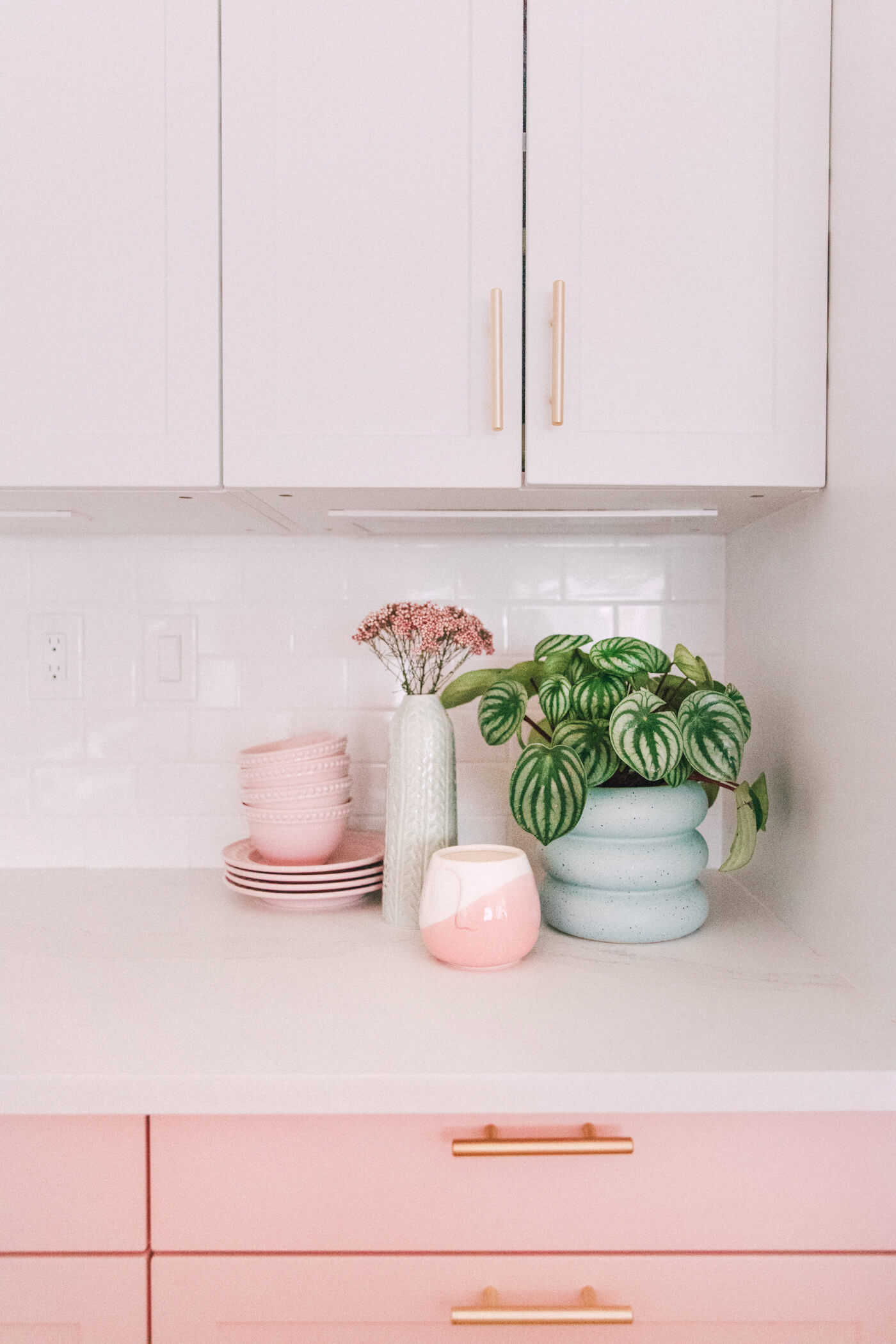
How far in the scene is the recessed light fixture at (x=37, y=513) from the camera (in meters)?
1.27

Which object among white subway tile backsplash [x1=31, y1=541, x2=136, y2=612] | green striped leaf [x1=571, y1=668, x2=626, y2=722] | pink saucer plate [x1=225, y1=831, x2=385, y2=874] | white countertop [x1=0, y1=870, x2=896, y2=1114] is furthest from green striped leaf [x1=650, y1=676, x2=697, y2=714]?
white subway tile backsplash [x1=31, y1=541, x2=136, y2=612]

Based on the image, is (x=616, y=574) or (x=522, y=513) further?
(x=616, y=574)

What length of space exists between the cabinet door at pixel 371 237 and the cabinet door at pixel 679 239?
0.05 metres

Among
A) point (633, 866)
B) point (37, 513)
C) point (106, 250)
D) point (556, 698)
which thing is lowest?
point (633, 866)

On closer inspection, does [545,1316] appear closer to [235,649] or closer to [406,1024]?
[406,1024]

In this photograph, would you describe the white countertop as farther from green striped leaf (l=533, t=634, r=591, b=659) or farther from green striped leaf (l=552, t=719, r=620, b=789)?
green striped leaf (l=533, t=634, r=591, b=659)

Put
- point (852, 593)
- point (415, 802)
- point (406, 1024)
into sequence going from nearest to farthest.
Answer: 1. point (406, 1024)
2. point (852, 593)
3. point (415, 802)

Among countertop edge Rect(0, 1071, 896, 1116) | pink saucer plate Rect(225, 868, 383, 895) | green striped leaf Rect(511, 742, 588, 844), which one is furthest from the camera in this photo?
pink saucer plate Rect(225, 868, 383, 895)

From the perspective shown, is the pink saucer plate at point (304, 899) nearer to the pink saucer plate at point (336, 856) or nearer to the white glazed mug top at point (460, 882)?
the pink saucer plate at point (336, 856)

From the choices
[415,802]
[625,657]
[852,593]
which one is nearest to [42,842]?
[415,802]

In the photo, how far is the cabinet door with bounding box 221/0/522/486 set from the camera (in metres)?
1.06

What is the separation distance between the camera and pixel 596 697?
1105 millimetres

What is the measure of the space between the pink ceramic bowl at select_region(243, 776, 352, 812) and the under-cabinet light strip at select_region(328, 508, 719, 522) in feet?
1.29

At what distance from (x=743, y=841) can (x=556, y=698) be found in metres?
0.29
